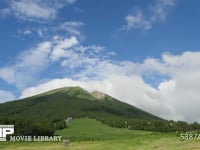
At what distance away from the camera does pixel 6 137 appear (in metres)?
78.3

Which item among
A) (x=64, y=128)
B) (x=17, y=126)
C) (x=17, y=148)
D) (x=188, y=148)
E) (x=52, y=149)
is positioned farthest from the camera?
(x=64, y=128)

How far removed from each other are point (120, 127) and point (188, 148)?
12315 cm

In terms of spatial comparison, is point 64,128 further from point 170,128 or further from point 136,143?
point 136,143

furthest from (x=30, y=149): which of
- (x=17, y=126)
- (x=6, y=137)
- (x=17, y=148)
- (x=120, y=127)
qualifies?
(x=120, y=127)

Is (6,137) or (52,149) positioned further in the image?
(6,137)

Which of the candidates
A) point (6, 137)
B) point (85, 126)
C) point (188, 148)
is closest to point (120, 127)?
point (85, 126)

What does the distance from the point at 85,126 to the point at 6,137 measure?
9398cm

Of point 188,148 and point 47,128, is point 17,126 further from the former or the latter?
point 188,148

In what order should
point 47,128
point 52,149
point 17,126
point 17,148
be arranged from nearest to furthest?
point 52,149 < point 17,148 < point 17,126 < point 47,128

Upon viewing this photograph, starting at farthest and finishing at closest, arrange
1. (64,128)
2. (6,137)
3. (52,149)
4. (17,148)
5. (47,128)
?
(64,128), (47,128), (6,137), (17,148), (52,149)

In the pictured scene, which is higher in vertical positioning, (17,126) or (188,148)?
(17,126)

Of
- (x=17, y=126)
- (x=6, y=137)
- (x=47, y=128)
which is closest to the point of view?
(x=6, y=137)

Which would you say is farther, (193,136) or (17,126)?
(17,126)

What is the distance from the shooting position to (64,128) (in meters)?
161
